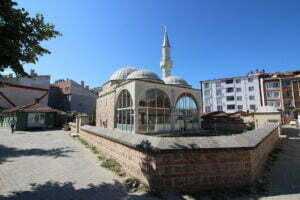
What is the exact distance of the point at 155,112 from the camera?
2112 cm

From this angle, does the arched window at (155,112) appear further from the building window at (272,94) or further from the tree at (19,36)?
the building window at (272,94)

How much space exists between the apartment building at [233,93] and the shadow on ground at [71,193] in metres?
43.9

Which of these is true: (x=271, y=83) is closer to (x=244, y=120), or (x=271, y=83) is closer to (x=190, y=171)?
(x=244, y=120)

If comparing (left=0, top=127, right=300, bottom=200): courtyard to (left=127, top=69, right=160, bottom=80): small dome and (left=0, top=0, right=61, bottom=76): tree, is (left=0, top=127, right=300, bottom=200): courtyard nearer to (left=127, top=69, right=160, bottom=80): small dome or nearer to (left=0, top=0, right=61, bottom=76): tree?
(left=0, top=0, right=61, bottom=76): tree

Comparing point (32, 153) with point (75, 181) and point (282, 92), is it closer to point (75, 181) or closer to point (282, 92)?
point (75, 181)

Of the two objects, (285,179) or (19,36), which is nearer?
(19,36)

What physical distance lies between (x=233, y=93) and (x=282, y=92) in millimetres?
10601

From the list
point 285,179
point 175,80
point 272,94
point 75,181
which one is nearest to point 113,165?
point 75,181

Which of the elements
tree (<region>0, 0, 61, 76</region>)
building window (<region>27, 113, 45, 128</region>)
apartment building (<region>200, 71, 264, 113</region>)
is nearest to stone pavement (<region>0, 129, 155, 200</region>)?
tree (<region>0, 0, 61, 76</region>)

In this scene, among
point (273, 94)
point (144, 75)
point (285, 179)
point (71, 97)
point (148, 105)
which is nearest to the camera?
point (285, 179)

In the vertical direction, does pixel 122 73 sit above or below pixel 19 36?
above

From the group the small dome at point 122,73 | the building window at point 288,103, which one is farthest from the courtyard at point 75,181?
the building window at point 288,103

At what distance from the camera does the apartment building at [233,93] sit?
42094 millimetres

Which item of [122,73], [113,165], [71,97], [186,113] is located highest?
[122,73]
